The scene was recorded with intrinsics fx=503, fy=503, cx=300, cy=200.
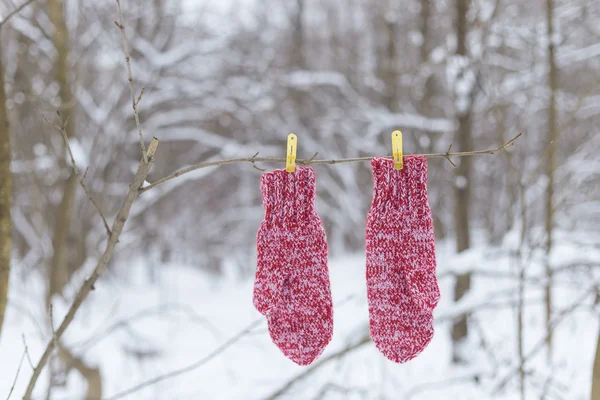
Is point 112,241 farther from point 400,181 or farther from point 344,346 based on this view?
point 344,346

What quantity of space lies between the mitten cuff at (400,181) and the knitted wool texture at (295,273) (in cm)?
14

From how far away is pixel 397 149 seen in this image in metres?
0.94

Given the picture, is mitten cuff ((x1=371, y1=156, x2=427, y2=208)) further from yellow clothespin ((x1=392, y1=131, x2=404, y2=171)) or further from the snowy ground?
the snowy ground

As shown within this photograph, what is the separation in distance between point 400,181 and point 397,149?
3.8 inches

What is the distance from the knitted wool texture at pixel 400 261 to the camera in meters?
1.00

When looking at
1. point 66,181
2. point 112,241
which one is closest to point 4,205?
point 112,241

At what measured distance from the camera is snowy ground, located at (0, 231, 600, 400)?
2.23 m

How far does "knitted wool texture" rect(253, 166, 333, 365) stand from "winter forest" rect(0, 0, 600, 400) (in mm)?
163

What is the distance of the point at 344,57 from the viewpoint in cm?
750

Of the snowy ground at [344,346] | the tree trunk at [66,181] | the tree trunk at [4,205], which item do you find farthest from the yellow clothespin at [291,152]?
the tree trunk at [66,181]

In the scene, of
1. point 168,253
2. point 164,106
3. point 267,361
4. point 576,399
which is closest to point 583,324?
point 576,399

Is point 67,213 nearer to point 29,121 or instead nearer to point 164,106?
point 29,121

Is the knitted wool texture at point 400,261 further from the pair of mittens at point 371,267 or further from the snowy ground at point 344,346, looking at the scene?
the snowy ground at point 344,346

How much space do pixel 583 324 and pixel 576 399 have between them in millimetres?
1410
